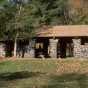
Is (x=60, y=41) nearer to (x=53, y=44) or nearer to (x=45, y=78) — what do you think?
(x=53, y=44)

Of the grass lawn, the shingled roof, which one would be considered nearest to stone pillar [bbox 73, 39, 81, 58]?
the shingled roof

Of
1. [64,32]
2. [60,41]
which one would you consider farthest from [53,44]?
[60,41]

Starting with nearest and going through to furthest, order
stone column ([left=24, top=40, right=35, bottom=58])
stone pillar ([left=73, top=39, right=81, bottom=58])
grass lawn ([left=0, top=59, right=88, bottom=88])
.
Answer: grass lawn ([left=0, top=59, right=88, bottom=88]), stone pillar ([left=73, top=39, right=81, bottom=58]), stone column ([left=24, top=40, right=35, bottom=58])

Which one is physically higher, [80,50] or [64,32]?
[64,32]

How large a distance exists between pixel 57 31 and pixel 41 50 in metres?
3.26

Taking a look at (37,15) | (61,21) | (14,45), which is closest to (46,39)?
(14,45)

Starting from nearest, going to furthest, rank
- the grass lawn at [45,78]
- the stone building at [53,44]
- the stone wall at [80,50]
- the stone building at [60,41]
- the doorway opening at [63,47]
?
the grass lawn at [45,78]
the stone wall at [80,50]
the stone building at [60,41]
the stone building at [53,44]
the doorway opening at [63,47]

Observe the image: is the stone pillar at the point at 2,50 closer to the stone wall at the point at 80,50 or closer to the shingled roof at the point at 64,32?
the shingled roof at the point at 64,32

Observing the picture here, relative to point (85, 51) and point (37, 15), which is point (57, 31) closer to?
point (85, 51)

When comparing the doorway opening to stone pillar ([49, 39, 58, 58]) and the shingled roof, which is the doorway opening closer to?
stone pillar ([49, 39, 58, 58])

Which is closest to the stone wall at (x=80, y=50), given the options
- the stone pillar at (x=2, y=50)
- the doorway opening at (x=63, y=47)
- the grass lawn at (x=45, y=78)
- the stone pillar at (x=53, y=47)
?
the stone pillar at (x=53, y=47)

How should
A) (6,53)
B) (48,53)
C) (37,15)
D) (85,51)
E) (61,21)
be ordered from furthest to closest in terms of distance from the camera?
(61,21) < (37,15) < (6,53) < (48,53) < (85,51)

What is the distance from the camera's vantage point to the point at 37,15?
53.2m

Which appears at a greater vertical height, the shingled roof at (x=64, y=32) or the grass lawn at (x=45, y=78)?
the shingled roof at (x=64, y=32)
